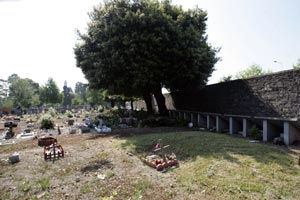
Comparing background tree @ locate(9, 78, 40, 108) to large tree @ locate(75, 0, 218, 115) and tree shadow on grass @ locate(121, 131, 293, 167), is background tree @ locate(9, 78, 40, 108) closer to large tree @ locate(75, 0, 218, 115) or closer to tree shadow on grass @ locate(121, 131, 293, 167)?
large tree @ locate(75, 0, 218, 115)

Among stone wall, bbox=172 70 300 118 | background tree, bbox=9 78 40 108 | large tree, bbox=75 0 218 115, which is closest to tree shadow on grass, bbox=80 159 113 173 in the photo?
stone wall, bbox=172 70 300 118

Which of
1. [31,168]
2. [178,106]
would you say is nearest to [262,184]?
[31,168]

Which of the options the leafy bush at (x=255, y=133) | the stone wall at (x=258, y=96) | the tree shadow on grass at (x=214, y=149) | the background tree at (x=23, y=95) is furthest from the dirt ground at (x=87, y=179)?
the background tree at (x=23, y=95)

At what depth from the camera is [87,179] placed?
4539mm

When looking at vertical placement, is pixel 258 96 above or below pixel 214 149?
above

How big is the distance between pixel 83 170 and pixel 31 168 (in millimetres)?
1693

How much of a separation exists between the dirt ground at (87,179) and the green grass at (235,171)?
507 mm

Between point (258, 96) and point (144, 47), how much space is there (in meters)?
6.77

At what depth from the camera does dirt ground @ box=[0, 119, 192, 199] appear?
3781 millimetres

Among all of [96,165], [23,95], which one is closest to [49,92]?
[23,95]

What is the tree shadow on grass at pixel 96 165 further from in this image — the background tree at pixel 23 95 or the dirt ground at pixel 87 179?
the background tree at pixel 23 95

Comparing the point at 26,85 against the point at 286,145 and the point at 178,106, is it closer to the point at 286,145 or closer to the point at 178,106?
the point at 178,106

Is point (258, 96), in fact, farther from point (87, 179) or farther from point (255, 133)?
point (87, 179)

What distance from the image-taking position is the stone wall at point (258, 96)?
7292 mm
